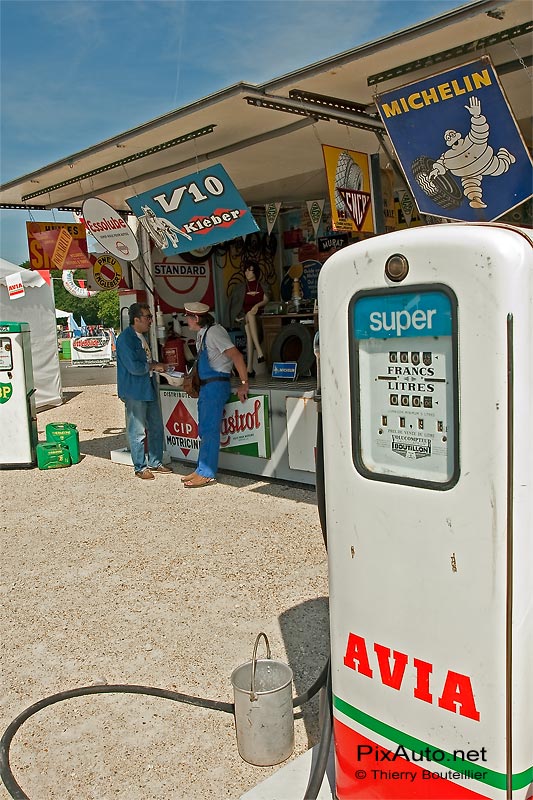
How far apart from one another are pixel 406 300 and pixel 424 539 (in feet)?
2.33

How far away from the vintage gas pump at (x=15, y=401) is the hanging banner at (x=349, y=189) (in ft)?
15.1

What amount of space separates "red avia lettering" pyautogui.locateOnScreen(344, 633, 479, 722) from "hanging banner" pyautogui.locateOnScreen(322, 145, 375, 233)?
4.39 meters

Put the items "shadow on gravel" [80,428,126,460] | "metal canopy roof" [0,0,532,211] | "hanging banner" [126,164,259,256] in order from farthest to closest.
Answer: "shadow on gravel" [80,428,126,460] → "hanging banner" [126,164,259,256] → "metal canopy roof" [0,0,532,211]

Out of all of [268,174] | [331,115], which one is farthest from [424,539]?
[268,174]

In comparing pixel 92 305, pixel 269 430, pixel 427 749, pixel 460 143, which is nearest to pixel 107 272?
pixel 269 430

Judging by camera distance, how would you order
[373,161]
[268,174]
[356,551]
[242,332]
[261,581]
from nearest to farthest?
[356,551] < [261,581] < [373,161] < [268,174] < [242,332]

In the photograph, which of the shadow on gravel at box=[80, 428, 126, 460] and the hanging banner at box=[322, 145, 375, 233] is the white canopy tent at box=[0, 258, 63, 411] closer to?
the shadow on gravel at box=[80, 428, 126, 460]

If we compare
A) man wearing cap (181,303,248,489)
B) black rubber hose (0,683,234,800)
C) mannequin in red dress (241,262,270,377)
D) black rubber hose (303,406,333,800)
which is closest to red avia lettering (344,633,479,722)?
black rubber hose (303,406,333,800)

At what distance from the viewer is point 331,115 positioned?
5.86 m

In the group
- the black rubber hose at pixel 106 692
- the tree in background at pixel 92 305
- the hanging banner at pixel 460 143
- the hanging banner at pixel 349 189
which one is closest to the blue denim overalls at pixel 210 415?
the hanging banner at pixel 349 189

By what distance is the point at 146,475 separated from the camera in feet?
25.8

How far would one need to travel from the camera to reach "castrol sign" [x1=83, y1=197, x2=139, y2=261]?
25.7 ft

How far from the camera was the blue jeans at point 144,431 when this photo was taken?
26.0ft

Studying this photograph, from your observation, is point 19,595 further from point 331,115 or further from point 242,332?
point 242,332
